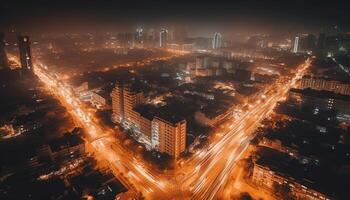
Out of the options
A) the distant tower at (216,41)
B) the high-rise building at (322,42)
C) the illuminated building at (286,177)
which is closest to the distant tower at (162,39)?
the distant tower at (216,41)

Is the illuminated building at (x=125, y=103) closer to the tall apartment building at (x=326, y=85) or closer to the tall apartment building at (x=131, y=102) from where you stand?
the tall apartment building at (x=131, y=102)

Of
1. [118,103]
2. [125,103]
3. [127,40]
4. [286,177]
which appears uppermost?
[127,40]

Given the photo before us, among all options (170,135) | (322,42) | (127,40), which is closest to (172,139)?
(170,135)

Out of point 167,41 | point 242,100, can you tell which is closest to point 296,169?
point 242,100

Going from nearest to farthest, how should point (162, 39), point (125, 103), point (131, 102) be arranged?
1. point (131, 102)
2. point (125, 103)
3. point (162, 39)

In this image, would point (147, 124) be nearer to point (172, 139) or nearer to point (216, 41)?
point (172, 139)

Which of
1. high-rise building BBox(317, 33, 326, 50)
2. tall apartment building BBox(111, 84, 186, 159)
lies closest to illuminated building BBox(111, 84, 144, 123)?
tall apartment building BBox(111, 84, 186, 159)

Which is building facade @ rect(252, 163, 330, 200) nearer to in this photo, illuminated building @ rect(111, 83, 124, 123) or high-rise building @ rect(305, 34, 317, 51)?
illuminated building @ rect(111, 83, 124, 123)
